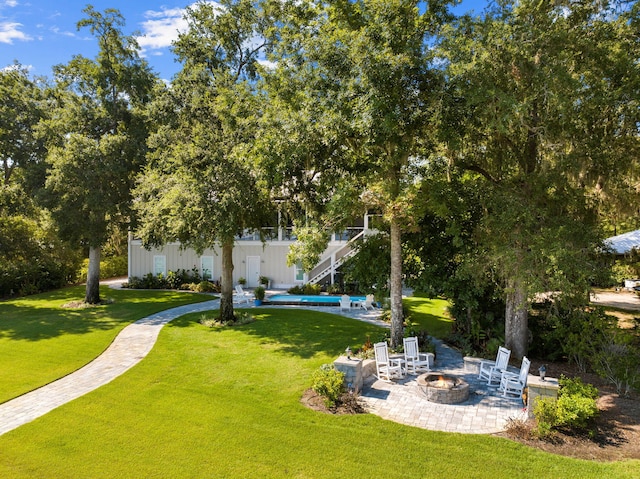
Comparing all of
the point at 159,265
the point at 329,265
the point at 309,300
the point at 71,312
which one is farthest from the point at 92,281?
the point at 329,265

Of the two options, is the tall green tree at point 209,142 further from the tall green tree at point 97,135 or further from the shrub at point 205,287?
the shrub at point 205,287

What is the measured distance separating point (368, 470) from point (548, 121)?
9.13 metres

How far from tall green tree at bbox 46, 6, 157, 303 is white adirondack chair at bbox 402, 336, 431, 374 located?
54.6 ft

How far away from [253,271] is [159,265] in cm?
735

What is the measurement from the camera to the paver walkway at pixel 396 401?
28.0 feet

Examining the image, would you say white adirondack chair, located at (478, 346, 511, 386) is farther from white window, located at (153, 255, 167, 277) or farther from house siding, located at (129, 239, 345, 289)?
white window, located at (153, 255, 167, 277)

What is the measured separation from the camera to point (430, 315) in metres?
19.4

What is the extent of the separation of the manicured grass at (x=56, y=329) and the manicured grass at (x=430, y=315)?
11939mm

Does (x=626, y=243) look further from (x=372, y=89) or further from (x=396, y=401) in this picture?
(x=372, y=89)

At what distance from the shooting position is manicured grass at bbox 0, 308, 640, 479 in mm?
6762

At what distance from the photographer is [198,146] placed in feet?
53.0

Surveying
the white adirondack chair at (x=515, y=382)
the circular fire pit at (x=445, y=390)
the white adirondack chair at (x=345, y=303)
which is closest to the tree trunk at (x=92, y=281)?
the white adirondack chair at (x=345, y=303)

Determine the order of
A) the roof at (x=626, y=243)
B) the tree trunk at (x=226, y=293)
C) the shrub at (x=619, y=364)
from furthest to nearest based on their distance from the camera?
the tree trunk at (x=226, y=293)
the roof at (x=626, y=243)
the shrub at (x=619, y=364)

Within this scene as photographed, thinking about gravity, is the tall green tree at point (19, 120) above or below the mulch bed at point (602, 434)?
above
